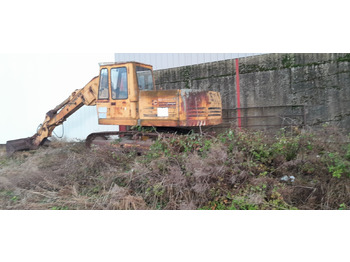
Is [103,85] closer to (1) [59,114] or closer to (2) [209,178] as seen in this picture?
(1) [59,114]

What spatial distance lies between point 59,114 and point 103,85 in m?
2.12

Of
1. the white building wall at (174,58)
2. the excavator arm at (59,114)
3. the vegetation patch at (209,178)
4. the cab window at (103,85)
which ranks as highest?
the white building wall at (174,58)

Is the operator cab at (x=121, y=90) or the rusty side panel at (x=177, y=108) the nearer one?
the rusty side panel at (x=177, y=108)

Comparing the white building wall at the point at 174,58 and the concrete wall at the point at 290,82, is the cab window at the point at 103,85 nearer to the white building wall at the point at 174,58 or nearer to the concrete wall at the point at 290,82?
the white building wall at the point at 174,58

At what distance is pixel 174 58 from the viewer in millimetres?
8719

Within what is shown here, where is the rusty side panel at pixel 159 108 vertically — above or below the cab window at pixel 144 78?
below

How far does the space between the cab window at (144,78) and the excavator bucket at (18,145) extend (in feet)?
14.1

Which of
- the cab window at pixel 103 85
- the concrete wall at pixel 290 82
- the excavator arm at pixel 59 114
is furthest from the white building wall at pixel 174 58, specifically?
the cab window at pixel 103 85

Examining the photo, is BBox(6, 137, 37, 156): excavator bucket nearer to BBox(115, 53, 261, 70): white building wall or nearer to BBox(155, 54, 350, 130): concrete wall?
BBox(115, 53, 261, 70): white building wall

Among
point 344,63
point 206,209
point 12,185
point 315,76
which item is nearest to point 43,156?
point 12,185

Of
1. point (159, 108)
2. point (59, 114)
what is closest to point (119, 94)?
point (159, 108)

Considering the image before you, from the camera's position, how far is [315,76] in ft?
22.2

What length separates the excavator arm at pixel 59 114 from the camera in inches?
285

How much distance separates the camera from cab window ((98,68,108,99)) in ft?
21.5
